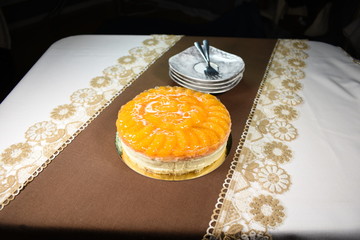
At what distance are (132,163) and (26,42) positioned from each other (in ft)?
11.7

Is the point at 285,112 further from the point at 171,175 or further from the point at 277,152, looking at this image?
the point at 171,175

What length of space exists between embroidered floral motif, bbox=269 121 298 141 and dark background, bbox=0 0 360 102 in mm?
1811

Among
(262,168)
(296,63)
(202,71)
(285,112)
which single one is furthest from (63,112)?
(296,63)

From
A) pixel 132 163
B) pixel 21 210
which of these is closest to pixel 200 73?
pixel 132 163

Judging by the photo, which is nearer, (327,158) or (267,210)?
(267,210)

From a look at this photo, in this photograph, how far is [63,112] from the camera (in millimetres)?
1054

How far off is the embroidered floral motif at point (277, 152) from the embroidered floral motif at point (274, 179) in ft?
0.14

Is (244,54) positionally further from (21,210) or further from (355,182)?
(21,210)

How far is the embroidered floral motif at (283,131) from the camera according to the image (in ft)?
3.17

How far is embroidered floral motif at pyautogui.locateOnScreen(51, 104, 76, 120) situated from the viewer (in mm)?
1030

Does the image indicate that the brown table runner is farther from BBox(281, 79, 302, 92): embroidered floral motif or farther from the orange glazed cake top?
BBox(281, 79, 302, 92): embroidered floral motif

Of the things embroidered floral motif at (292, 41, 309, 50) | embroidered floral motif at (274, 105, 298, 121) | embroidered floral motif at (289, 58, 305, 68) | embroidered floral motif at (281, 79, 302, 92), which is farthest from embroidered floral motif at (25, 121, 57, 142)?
embroidered floral motif at (292, 41, 309, 50)

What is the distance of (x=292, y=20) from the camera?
3211 mm

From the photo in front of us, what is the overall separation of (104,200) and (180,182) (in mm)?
210
